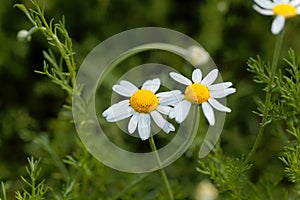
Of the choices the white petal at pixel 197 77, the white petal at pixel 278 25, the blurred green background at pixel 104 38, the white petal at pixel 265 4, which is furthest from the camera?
the blurred green background at pixel 104 38

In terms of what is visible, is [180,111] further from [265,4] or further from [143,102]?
[265,4]

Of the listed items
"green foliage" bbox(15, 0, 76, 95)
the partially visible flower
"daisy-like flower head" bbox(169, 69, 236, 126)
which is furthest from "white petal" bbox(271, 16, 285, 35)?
the partially visible flower

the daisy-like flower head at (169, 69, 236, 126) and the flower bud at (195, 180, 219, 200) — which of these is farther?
the flower bud at (195, 180, 219, 200)

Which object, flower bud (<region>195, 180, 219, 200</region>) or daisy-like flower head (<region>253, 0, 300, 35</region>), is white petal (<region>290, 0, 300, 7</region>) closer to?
daisy-like flower head (<region>253, 0, 300, 35</region>)

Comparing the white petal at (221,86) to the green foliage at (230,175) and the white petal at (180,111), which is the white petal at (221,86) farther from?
the green foliage at (230,175)

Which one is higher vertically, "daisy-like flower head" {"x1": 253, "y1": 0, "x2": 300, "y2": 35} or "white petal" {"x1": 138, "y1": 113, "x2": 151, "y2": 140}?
"daisy-like flower head" {"x1": 253, "y1": 0, "x2": 300, "y2": 35}

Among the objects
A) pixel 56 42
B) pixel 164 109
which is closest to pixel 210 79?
pixel 164 109

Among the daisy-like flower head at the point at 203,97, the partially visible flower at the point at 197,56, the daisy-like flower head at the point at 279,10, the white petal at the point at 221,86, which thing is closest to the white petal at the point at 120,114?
the daisy-like flower head at the point at 203,97
